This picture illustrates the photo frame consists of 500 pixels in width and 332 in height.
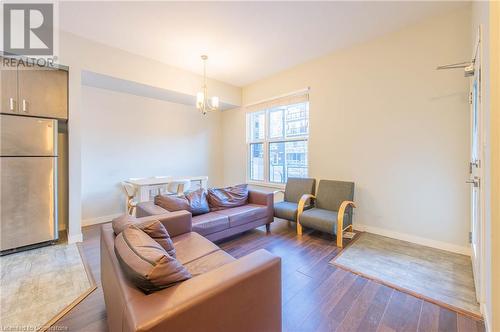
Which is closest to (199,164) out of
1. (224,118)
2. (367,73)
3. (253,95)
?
(224,118)

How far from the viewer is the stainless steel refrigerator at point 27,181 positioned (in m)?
2.54

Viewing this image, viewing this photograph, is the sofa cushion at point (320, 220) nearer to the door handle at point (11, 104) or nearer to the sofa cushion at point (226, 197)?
the sofa cushion at point (226, 197)

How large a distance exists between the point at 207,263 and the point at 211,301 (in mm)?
704

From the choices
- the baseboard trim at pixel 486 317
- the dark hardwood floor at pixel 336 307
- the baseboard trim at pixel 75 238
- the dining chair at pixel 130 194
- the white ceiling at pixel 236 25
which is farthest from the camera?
the dining chair at pixel 130 194

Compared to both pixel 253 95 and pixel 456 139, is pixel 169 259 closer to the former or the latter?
pixel 456 139

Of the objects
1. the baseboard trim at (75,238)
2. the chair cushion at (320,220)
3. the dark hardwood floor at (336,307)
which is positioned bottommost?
the dark hardwood floor at (336,307)

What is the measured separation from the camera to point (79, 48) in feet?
10.1

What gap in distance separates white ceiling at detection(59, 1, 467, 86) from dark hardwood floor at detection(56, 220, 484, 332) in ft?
9.96

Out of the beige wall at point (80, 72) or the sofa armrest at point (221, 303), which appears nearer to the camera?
the sofa armrest at point (221, 303)

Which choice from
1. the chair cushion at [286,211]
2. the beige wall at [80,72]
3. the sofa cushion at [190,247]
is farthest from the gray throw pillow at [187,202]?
the beige wall at [80,72]

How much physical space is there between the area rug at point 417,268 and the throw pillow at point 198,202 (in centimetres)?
178

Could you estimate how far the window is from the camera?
4316 millimetres

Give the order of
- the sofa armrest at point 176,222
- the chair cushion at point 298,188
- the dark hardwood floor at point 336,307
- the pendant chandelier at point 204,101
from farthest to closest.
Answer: the chair cushion at point 298,188, the pendant chandelier at point 204,101, the sofa armrest at point 176,222, the dark hardwood floor at point 336,307

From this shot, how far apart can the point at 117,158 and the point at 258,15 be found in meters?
3.55
